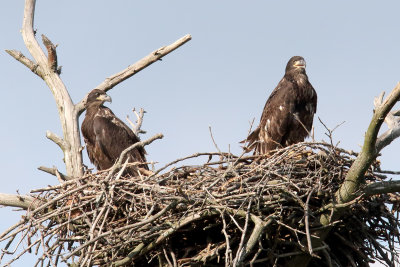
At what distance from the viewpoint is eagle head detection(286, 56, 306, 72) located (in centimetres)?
1091

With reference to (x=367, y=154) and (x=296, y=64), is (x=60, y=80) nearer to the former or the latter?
(x=296, y=64)

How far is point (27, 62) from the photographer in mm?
9836

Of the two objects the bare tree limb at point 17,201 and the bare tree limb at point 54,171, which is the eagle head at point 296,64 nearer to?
the bare tree limb at point 54,171

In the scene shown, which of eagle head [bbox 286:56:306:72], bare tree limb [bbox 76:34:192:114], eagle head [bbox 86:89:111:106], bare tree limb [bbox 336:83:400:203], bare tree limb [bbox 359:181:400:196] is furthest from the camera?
eagle head [bbox 286:56:306:72]

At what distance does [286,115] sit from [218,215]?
125 inches

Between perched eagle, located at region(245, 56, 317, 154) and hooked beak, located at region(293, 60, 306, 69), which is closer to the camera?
perched eagle, located at region(245, 56, 317, 154)

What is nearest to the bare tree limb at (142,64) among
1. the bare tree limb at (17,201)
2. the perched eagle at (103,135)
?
the perched eagle at (103,135)

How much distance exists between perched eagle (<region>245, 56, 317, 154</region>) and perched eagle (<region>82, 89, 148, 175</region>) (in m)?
1.77

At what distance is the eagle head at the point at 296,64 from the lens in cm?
1091

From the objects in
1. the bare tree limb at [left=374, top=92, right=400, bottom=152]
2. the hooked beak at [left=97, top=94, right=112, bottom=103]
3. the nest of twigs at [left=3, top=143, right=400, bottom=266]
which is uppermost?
the hooked beak at [left=97, top=94, right=112, bottom=103]

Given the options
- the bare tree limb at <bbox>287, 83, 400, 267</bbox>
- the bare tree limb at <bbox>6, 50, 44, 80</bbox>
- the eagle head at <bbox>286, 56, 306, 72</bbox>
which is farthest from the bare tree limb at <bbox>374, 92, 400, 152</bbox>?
the bare tree limb at <bbox>6, 50, 44, 80</bbox>

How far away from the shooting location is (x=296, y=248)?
24.4ft

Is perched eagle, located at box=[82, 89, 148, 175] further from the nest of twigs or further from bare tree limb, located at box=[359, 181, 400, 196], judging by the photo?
bare tree limb, located at box=[359, 181, 400, 196]

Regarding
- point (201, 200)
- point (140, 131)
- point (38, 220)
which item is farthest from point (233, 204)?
point (140, 131)
